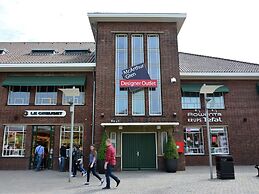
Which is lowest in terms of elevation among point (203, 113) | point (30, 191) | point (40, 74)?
point (30, 191)

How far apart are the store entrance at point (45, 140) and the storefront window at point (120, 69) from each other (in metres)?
4.63

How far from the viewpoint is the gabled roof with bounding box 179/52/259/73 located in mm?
19391

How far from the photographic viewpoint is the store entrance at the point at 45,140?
54.6ft

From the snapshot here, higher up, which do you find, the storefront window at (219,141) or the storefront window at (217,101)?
the storefront window at (217,101)

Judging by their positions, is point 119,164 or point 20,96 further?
point 20,96

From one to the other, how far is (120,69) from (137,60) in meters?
1.28

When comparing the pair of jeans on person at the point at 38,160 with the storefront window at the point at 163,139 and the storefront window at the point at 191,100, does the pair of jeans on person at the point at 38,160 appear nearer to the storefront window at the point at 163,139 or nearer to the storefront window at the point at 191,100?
the storefront window at the point at 163,139

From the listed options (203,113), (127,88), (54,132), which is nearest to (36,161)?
(54,132)

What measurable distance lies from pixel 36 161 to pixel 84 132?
333 centimetres

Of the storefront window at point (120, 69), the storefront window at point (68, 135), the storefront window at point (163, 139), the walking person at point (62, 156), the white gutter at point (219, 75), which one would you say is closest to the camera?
the walking person at point (62, 156)

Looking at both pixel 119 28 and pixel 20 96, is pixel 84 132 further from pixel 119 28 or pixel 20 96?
pixel 119 28

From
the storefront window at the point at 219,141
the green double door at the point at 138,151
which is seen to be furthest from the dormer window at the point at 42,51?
the storefront window at the point at 219,141

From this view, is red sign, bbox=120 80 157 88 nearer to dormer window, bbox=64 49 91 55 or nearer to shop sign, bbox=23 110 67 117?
shop sign, bbox=23 110 67 117

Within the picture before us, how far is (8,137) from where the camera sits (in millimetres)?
17078
